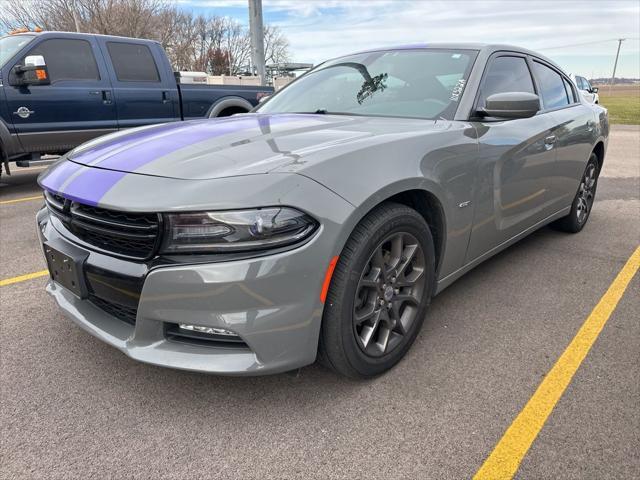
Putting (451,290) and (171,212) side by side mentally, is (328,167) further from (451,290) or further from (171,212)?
(451,290)

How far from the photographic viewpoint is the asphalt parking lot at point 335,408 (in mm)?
1830

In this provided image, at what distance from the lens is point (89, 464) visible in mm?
1816

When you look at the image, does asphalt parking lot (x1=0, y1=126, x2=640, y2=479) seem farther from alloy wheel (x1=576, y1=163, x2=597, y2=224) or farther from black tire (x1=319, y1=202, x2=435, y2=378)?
alloy wheel (x1=576, y1=163, x2=597, y2=224)

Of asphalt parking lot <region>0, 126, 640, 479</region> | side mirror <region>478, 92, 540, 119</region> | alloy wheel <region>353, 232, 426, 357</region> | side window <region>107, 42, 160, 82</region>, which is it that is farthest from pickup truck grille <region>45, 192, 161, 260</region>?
side window <region>107, 42, 160, 82</region>

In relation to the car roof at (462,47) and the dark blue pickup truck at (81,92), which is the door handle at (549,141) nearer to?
the car roof at (462,47)

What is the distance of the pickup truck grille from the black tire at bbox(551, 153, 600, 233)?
12.9ft

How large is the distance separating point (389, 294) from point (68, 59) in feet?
Result: 20.5

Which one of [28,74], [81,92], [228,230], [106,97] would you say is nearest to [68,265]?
[228,230]

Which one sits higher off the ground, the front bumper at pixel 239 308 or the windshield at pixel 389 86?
the windshield at pixel 389 86

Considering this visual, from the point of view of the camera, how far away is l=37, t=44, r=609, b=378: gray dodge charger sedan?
1785mm

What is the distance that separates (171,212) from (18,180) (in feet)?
24.3

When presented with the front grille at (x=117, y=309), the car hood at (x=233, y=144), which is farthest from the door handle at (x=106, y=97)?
the front grille at (x=117, y=309)

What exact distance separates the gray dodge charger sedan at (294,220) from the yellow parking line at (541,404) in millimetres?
634

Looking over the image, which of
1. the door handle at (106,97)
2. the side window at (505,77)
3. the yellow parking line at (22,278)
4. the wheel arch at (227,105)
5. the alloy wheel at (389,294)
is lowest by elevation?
the yellow parking line at (22,278)
